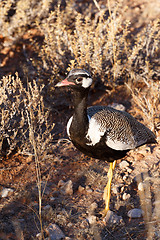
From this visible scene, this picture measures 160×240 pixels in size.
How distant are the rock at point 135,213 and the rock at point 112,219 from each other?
0.12 meters

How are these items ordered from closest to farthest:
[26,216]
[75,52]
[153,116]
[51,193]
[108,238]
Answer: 1. [108,238]
2. [26,216]
3. [51,193]
4. [153,116]
5. [75,52]

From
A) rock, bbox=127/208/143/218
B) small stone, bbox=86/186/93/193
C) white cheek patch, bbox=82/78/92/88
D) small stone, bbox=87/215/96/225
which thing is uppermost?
white cheek patch, bbox=82/78/92/88

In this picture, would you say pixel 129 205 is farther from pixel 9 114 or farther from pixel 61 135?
pixel 9 114

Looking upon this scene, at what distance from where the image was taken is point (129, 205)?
3182 mm

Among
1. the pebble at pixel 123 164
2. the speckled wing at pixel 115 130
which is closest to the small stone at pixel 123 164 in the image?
the pebble at pixel 123 164

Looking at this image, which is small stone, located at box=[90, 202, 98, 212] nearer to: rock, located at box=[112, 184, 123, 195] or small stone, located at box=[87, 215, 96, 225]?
small stone, located at box=[87, 215, 96, 225]

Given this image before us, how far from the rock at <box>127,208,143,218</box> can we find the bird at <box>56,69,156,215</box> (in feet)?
0.79

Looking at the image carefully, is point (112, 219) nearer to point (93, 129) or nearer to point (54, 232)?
point (54, 232)

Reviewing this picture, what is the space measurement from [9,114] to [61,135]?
884 mm

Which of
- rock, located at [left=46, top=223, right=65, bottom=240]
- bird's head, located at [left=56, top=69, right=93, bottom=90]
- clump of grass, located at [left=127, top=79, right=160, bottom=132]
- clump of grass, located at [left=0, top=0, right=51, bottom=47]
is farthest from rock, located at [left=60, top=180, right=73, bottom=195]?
clump of grass, located at [left=0, top=0, right=51, bottom=47]

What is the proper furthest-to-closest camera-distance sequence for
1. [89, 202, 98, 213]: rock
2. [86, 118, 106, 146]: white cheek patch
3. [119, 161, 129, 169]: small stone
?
[119, 161, 129, 169]: small stone → [89, 202, 98, 213]: rock → [86, 118, 106, 146]: white cheek patch

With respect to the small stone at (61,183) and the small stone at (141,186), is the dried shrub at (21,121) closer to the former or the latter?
the small stone at (61,183)

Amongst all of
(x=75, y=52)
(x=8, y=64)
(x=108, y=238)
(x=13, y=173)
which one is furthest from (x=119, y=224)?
(x=8, y=64)

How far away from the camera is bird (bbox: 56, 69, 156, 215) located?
9.32 feet
